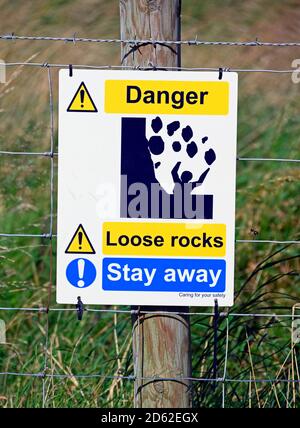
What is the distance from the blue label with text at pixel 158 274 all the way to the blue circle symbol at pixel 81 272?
0.04m

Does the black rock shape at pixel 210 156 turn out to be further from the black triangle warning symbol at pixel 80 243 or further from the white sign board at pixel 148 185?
the black triangle warning symbol at pixel 80 243

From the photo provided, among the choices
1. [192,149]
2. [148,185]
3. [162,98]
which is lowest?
[148,185]

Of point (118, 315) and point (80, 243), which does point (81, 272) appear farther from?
point (118, 315)

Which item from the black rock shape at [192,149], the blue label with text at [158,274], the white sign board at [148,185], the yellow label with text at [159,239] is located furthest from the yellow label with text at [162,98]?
the blue label with text at [158,274]

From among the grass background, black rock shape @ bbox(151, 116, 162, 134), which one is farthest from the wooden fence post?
the grass background

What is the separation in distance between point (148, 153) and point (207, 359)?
4.09ft

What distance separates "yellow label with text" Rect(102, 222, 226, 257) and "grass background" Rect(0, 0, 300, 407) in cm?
35

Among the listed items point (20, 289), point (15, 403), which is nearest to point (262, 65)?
point (20, 289)

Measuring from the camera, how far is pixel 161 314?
10.3 ft

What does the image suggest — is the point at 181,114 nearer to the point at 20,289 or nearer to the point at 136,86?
the point at 136,86

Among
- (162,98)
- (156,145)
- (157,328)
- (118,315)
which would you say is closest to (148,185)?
(156,145)

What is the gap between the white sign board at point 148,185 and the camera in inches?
121

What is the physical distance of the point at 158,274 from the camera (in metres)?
3.09

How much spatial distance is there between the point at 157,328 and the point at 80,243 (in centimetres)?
39
